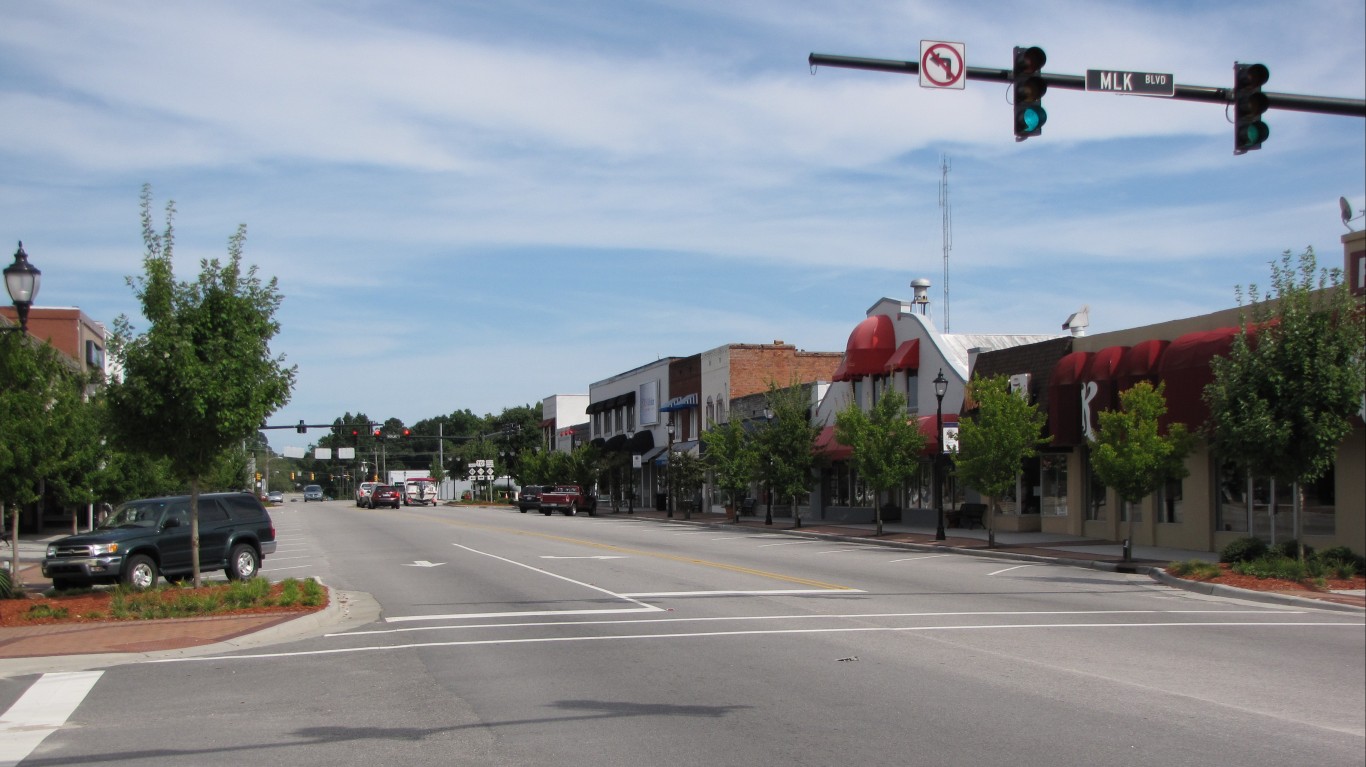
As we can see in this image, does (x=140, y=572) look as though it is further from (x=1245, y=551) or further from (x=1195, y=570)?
(x=1245, y=551)

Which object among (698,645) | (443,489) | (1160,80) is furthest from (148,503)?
(443,489)

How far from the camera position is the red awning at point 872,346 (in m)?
42.3

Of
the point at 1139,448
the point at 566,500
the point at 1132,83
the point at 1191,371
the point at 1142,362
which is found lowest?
the point at 566,500

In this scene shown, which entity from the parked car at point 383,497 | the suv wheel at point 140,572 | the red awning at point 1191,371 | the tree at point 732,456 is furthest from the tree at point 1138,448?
the parked car at point 383,497

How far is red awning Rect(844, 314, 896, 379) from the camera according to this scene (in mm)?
42281

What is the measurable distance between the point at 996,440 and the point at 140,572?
19571 millimetres

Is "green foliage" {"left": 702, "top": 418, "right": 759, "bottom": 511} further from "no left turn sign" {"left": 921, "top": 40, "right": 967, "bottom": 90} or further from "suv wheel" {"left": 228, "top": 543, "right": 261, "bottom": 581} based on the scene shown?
"no left turn sign" {"left": 921, "top": 40, "right": 967, "bottom": 90}

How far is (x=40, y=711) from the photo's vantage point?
10.0 metres

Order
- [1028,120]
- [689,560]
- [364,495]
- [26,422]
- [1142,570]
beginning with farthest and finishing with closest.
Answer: [364,495], [689,560], [1142,570], [26,422], [1028,120]

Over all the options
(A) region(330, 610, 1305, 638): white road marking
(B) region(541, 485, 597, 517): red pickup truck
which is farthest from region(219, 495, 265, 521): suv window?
(B) region(541, 485, 597, 517): red pickup truck

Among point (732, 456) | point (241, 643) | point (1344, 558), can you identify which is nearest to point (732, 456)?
point (732, 456)

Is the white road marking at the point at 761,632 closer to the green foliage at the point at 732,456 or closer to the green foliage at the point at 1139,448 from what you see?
the green foliage at the point at 1139,448

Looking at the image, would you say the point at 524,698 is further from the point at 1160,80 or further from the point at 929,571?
the point at 929,571

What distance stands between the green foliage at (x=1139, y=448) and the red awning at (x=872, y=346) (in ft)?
58.3
